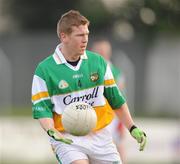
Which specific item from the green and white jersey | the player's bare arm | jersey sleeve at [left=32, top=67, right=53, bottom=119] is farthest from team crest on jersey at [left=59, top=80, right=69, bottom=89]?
the player's bare arm

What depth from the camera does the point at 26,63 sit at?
2555cm

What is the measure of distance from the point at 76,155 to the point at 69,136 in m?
0.19

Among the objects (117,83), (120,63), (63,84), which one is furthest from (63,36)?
(120,63)

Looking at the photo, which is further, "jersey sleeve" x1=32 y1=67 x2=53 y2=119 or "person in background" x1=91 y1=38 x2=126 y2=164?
"person in background" x1=91 y1=38 x2=126 y2=164

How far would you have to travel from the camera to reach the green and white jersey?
8203 mm

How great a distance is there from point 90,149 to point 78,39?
999mm

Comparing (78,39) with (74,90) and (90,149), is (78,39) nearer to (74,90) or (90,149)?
(74,90)

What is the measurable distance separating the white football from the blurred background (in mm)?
6357

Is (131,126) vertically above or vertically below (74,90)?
below

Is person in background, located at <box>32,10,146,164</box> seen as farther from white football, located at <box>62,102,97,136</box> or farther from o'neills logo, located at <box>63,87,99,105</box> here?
white football, located at <box>62,102,97,136</box>

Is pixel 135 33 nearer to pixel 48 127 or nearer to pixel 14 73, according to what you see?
pixel 14 73

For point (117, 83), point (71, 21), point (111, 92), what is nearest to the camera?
point (71, 21)

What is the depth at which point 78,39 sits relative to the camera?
323 inches

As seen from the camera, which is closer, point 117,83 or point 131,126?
point 131,126
